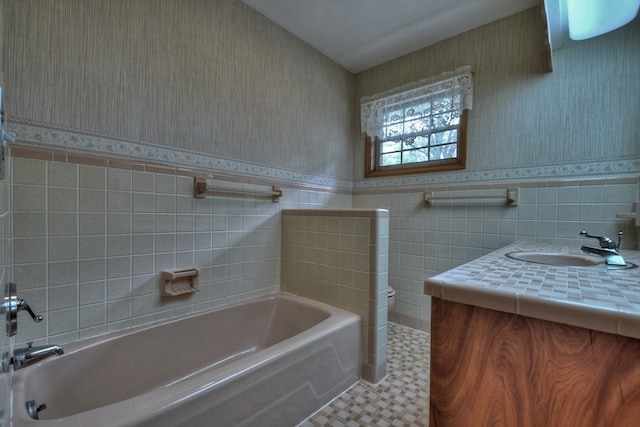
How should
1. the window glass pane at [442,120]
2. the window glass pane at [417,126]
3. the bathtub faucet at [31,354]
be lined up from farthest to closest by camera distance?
the window glass pane at [417,126] → the window glass pane at [442,120] → the bathtub faucet at [31,354]

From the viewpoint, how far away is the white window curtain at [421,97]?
2.08 m

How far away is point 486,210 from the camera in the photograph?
1999 mm

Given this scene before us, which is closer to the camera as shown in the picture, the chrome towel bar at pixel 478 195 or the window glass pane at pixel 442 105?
the chrome towel bar at pixel 478 195

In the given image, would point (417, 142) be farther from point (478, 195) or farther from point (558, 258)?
point (558, 258)

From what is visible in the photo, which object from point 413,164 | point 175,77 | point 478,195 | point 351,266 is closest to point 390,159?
point 413,164

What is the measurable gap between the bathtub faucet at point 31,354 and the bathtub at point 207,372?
32 mm

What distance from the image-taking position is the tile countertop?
0.52 meters

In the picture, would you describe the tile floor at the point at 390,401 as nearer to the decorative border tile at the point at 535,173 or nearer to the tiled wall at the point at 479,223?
the tiled wall at the point at 479,223

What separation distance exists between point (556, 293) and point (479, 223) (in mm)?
1554

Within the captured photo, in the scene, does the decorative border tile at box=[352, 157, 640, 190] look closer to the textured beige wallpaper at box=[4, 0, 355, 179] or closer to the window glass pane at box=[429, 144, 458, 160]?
the window glass pane at box=[429, 144, 458, 160]

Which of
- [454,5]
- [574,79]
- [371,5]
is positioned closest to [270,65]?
[371,5]

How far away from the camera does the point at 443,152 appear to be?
2.26m

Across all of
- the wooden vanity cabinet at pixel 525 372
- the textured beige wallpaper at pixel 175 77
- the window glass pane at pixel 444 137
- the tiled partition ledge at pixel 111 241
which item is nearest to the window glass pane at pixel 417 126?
the window glass pane at pixel 444 137

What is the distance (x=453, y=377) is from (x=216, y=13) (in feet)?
7.28
